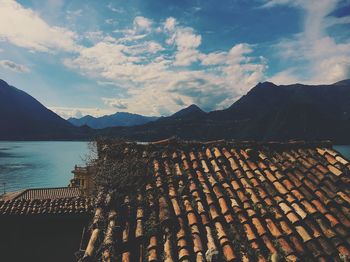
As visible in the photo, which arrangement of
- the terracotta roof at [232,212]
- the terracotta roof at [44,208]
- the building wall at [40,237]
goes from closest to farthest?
1. the terracotta roof at [232,212]
2. the building wall at [40,237]
3. the terracotta roof at [44,208]

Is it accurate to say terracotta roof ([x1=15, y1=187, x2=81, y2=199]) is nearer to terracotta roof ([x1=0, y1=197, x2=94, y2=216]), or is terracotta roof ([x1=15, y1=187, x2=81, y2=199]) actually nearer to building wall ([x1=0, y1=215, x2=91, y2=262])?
terracotta roof ([x1=0, y1=197, x2=94, y2=216])

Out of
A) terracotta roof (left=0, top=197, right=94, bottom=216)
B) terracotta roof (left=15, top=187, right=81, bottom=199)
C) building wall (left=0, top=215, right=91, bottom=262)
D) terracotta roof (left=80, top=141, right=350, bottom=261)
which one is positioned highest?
terracotta roof (left=80, top=141, right=350, bottom=261)

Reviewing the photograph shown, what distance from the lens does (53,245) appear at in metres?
14.8

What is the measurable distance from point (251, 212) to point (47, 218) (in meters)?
11.7

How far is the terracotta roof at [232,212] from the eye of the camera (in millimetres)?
5434

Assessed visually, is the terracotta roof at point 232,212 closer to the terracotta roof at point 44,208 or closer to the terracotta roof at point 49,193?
the terracotta roof at point 44,208

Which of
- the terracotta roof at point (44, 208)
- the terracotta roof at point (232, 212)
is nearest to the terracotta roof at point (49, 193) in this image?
the terracotta roof at point (44, 208)

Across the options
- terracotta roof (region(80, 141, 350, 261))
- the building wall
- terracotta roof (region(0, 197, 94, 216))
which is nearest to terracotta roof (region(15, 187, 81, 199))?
terracotta roof (region(0, 197, 94, 216))

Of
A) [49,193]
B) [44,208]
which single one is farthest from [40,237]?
[49,193]

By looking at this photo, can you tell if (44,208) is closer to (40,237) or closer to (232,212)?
(40,237)

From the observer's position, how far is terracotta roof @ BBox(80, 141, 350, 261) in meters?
5.43

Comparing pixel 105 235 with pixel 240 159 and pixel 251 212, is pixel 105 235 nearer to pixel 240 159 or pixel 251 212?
pixel 251 212

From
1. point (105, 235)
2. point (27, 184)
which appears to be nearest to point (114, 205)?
point (105, 235)

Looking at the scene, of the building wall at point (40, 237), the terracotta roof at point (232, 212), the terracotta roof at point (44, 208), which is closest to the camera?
the terracotta roof at point (232, 212)
